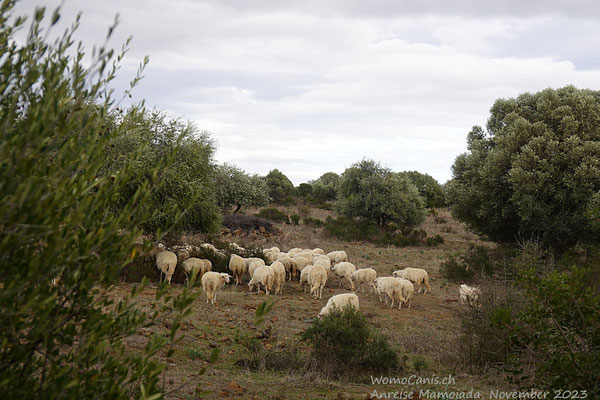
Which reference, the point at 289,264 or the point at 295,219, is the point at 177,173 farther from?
the point at 295,219

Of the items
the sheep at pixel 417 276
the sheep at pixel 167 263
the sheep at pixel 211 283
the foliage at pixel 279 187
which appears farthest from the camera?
the foliage at pixel 279 187

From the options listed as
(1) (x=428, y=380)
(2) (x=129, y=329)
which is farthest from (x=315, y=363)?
(2) (x=129, y=329)

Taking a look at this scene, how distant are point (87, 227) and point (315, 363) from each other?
655cm

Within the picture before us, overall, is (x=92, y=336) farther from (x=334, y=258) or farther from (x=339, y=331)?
(x=334, y=258)

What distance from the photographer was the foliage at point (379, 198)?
35.7 m

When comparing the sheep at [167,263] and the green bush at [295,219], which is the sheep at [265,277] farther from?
the green bush at [295,219]

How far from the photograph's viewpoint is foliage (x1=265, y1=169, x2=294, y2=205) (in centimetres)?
5691

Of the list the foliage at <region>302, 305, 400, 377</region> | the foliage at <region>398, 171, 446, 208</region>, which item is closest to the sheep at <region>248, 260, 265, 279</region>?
the foliage at <region>302, 305, 400, 377</region>

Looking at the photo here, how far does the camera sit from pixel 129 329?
10.6ft

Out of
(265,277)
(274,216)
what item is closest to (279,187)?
(274,216)

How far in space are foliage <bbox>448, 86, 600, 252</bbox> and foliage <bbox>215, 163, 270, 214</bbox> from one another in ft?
62.3

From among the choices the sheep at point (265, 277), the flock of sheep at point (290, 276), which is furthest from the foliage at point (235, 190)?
the sheep at point (265, 277)

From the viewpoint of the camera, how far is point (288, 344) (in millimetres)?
10773

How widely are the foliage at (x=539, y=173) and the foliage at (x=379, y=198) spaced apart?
12.5 meters
